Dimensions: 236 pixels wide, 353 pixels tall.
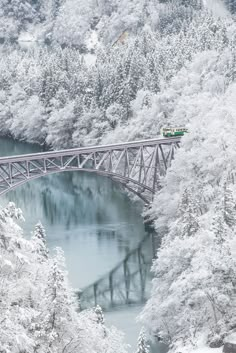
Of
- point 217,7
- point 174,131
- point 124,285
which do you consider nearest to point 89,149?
point 174,131

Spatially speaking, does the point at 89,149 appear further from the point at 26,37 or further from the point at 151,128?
the point at 26,37

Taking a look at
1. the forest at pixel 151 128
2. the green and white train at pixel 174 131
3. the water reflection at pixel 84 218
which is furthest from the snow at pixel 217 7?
the green and white train at pixel 174 131

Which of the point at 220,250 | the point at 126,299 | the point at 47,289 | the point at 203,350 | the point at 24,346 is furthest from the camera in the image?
the point at 126,299

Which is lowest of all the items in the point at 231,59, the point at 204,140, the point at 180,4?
the point at 204,140

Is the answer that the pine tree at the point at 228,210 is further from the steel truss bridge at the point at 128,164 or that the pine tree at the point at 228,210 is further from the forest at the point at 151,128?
the steel truss bridge at the point at 128,164

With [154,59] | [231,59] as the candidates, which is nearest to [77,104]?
[154,59]

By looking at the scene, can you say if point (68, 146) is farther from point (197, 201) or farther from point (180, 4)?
point (180, 4)

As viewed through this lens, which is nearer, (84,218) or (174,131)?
(84,218)

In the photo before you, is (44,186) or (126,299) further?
(44,186)
